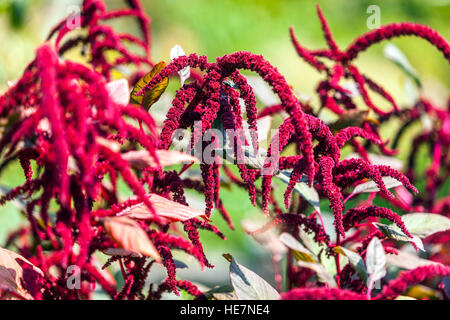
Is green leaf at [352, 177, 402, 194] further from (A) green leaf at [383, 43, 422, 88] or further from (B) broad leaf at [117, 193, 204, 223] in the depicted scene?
(A) green leaf at [383, 43, 422, 88]

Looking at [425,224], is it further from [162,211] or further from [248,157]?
[162,211]

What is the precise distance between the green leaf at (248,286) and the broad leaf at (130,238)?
0.15 metres

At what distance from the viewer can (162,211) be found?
57cm

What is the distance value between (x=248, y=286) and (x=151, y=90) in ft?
0.94

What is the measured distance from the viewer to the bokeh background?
243 centimetres

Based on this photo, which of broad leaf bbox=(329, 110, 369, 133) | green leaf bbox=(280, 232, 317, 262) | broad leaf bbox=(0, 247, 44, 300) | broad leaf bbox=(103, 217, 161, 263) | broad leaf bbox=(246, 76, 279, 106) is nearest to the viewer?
broad leaf bbox=(103, 217, 161, 263)

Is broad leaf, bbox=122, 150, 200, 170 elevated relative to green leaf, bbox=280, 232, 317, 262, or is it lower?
elevated

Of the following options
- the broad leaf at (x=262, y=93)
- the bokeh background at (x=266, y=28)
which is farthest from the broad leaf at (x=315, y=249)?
the bokeh background at (x=266, y=28)

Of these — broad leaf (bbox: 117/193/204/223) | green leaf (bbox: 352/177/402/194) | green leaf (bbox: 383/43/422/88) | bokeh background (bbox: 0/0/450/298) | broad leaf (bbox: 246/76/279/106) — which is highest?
bokeh background (bbox: 0/0/450/298)

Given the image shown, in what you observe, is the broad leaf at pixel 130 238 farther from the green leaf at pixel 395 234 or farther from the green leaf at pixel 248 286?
the green leaf at pixel 395 234

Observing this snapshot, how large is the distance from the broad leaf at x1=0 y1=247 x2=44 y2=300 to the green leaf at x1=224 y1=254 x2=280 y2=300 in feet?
0.83

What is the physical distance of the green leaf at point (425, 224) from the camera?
74cm

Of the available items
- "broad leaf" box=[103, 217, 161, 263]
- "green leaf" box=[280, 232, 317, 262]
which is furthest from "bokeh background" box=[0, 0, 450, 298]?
"broad leaf" box=[103, 217, 161, 263]

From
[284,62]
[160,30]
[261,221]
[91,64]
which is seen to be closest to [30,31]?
[160,30]
